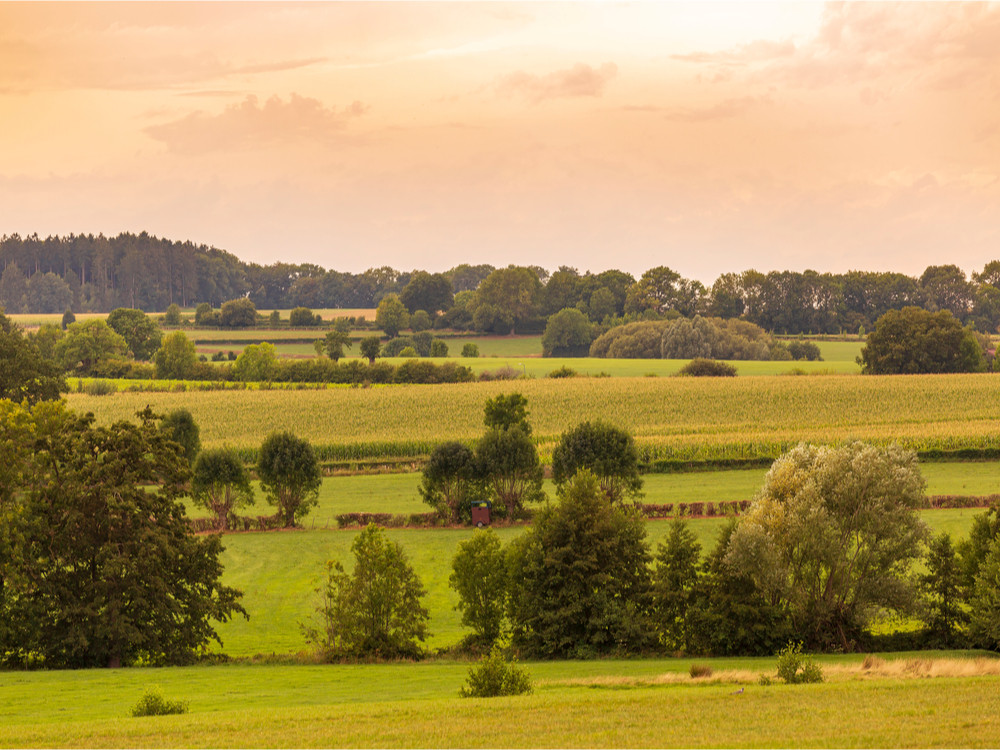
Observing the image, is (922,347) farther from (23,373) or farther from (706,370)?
(23,373)

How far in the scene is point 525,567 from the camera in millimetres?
35250

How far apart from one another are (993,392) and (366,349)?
7564 centimetres

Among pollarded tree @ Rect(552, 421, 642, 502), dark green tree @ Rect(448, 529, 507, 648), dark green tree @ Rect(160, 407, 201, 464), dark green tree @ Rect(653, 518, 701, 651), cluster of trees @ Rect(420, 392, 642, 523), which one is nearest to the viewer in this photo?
dark green tree @ Rect(653, 518, 701, 651)

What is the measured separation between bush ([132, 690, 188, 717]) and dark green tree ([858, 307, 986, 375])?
107m

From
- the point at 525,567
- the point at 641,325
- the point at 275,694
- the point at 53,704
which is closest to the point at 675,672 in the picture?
the point at 525,567

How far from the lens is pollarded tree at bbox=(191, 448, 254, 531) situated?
51.7 meters

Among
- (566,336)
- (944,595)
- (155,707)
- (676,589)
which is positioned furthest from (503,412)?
(566,336)

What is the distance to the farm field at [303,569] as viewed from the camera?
37.0 meters

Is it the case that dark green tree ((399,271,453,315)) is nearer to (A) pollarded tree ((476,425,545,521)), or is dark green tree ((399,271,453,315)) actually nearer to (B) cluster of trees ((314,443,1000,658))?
(A) pollarded tree ((476,425,545,521))

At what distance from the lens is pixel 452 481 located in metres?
52.8

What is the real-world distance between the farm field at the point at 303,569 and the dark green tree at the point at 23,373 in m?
23.8

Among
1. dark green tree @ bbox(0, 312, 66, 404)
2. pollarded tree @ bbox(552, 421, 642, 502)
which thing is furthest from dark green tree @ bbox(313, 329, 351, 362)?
pollarded tree @ bbox(552, 421, 642, 502)

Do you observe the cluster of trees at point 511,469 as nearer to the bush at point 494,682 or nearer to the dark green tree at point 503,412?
the dark green tree at point 503,412

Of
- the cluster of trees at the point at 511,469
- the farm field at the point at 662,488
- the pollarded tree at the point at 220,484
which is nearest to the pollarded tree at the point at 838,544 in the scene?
the cluster of trees at the point at 511,469
